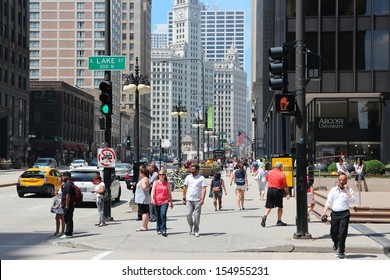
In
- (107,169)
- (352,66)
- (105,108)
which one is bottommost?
(107,169)

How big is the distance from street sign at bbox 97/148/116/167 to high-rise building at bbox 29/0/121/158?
5208 inches

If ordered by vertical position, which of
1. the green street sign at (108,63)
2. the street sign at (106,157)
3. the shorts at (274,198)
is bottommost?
the shorts at (274,198)

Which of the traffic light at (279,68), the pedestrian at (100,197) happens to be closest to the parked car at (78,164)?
the pedestrian at (100,197)

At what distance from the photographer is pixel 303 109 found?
14625 millimetres

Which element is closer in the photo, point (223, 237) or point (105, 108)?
point (223, 237)

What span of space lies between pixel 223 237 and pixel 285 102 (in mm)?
3847

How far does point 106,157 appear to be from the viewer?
19.0m

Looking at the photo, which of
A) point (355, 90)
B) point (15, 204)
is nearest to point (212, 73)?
point (355, 90)

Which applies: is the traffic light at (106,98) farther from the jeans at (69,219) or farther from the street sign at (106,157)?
the jeans at (69,219)

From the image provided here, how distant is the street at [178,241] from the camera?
43.4 feet

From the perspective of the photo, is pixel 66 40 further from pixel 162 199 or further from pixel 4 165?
pixel 162 199

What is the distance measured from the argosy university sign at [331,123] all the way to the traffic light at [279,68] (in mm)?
35243

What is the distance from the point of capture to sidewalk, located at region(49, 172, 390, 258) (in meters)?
13.8

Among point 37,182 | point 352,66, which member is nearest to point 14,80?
point 352,66
